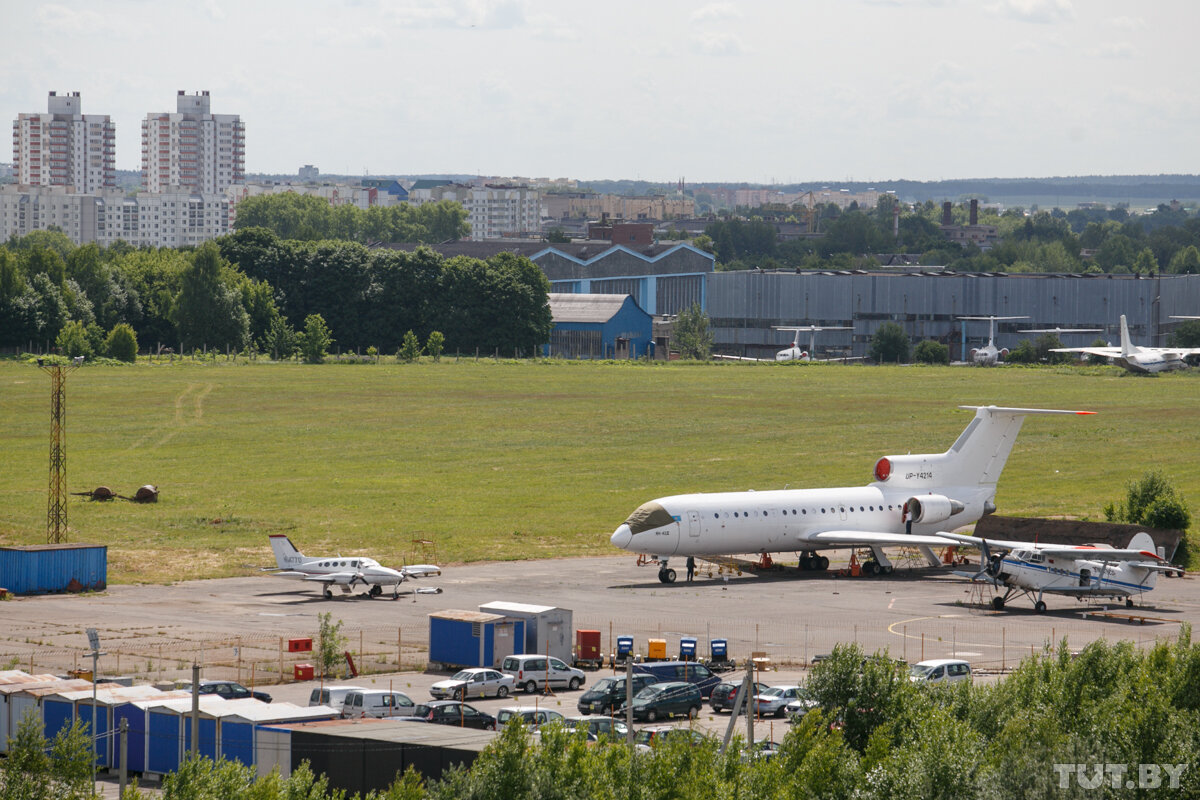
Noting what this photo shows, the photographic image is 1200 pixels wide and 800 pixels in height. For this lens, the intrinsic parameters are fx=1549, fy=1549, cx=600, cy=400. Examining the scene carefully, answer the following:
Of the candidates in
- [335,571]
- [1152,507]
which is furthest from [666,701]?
[1152,507]

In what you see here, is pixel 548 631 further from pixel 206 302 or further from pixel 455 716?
pixel 206 302

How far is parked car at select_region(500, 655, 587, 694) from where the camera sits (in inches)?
2042

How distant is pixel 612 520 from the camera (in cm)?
9256

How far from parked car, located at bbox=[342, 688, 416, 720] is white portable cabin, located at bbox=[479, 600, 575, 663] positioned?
32.3ft

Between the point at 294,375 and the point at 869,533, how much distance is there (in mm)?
108811

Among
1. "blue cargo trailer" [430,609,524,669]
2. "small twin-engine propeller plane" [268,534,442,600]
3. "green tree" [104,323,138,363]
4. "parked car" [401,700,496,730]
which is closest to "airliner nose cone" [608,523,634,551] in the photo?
"small twin-engine propeller plane" [268,534,442,600]

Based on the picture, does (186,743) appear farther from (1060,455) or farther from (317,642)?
(1060,455)

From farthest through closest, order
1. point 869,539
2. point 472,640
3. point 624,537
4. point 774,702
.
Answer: point 869,539, point 624,537, point 472,640, point 774,702

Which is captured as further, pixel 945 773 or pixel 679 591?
pixel 679 591

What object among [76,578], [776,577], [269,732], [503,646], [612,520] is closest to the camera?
[269,732]

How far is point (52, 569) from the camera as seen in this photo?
231 ft

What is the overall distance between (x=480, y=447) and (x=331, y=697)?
75853 millimetres

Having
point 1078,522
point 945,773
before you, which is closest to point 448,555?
point 1078,522

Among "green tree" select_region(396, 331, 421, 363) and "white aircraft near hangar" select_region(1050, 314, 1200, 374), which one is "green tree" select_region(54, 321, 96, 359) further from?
"white aircraft near hangar" select_region(1050, 314, 1200, 374)
